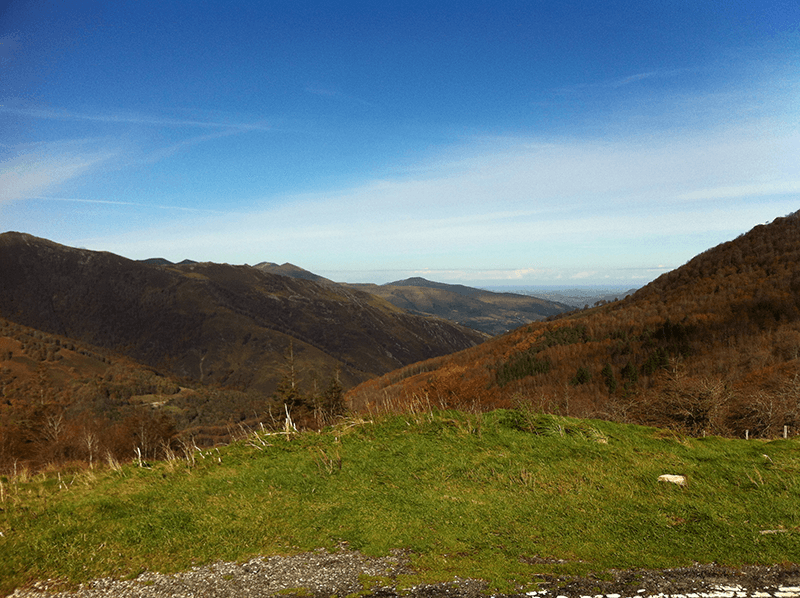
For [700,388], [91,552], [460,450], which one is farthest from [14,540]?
[700,388]

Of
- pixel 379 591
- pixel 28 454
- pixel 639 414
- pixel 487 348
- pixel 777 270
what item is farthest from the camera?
pixel 487 348

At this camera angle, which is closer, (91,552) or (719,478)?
(91,552)

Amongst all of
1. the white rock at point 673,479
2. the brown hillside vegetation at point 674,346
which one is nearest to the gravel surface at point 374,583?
the white rock at point 673,479

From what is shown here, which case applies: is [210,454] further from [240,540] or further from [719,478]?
[719,478]

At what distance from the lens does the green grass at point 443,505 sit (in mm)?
8156

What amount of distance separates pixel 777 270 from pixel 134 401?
498ft

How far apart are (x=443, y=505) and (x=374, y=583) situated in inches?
122

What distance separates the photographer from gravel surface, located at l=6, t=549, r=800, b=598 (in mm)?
6992

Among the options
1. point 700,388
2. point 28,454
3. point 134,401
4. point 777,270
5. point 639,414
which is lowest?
point 134,401

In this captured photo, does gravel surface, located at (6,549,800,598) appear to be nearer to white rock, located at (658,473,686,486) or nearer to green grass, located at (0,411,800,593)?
green grass, located at (0,411,800,593)

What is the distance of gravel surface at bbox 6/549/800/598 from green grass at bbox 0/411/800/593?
11.3 inches

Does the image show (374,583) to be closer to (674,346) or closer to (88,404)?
(674,346)

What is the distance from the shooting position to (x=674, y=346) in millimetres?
56656

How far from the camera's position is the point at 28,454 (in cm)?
4678
